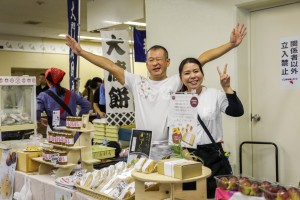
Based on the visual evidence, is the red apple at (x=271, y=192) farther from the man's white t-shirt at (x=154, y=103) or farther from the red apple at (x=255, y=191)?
the man's white t-shirt at (x=154, y=103)

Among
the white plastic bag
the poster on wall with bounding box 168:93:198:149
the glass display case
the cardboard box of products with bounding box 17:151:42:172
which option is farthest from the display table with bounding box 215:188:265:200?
the glass display case

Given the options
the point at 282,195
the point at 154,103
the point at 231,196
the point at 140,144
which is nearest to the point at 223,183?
the point at 231,196

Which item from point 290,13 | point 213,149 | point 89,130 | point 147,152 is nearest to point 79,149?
point 89,130

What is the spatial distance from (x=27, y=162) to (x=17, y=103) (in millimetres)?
1081

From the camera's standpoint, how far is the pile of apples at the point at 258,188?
1.58 m

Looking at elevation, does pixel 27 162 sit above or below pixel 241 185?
below

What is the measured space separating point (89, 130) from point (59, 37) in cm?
915

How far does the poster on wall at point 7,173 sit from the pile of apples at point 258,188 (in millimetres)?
2044

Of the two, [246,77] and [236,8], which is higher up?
[236,8]

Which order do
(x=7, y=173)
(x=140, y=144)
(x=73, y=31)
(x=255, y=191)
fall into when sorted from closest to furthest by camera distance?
(x=255, y=191), (x=140, y=144), (x=7, y=173), (x=73, y=31)

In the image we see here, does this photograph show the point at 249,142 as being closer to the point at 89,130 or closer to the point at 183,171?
the point at 89,130

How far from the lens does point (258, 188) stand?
1.69 meters

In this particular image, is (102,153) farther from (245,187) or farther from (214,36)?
(214,36)

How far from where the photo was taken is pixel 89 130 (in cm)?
270
